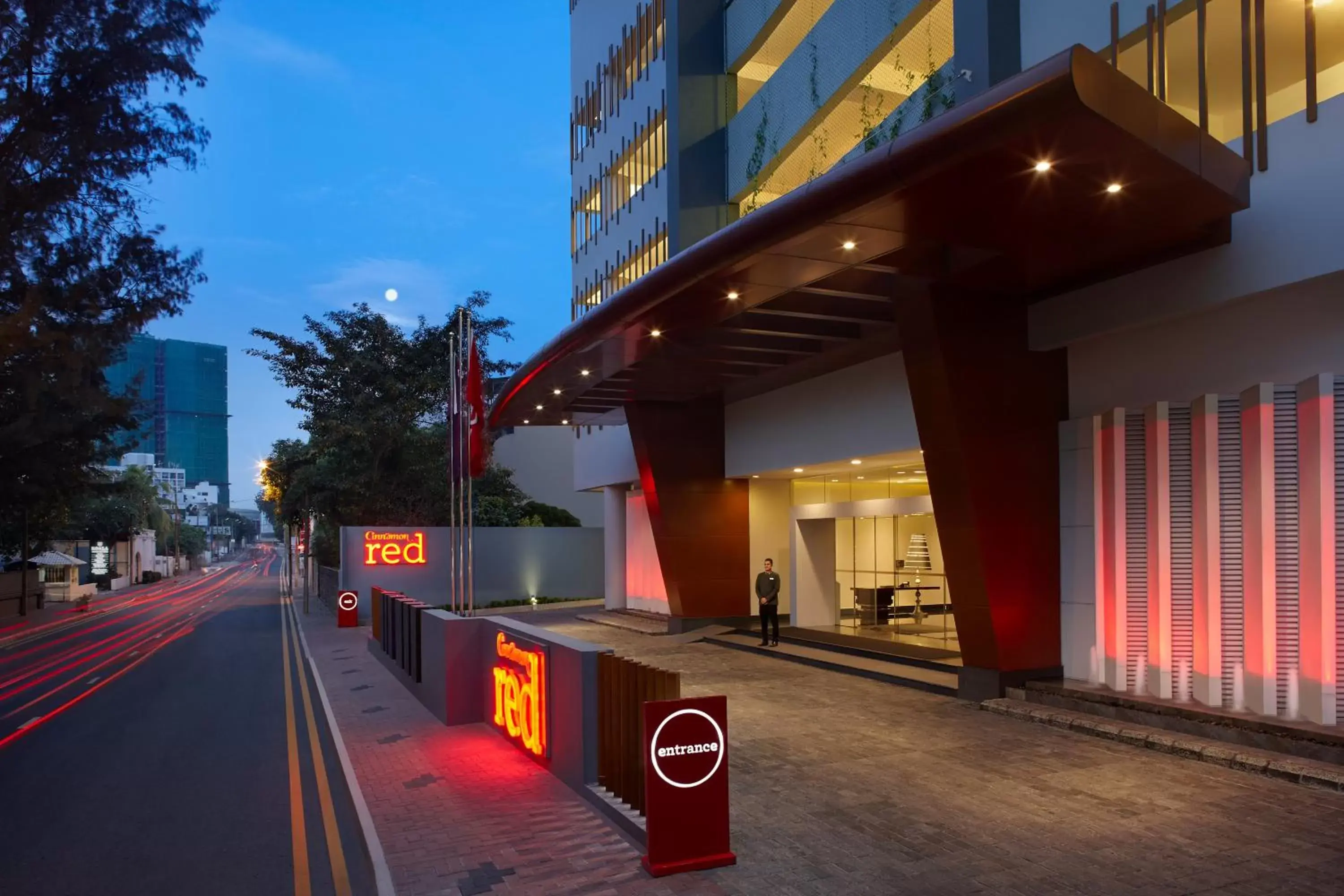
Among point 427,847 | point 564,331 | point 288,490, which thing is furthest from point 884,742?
point 288,490

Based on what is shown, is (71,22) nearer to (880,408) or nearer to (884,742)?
(880,408)

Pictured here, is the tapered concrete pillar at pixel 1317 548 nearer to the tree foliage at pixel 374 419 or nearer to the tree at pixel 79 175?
the tree at pixel 79 175

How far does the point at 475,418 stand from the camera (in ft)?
51.0

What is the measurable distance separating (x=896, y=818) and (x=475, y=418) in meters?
10.2

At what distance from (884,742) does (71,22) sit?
17941 millimetres

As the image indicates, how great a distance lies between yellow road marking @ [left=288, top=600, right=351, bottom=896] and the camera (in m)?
6.73

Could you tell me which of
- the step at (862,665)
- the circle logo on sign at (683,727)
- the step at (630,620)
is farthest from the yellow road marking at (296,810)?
the step at (630,620)

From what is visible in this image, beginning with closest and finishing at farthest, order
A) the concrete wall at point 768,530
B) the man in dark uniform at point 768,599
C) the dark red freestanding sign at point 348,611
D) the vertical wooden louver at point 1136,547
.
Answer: the vertical wooden louver at point 1136,547 < the man in dark uniform at point 768,599 < the concrete wall at point 768,530 < the dark red freestanding sign at point 348,611

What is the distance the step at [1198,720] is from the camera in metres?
8.84

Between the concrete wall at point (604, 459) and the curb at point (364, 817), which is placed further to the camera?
the concrete wall at point (604, 459)

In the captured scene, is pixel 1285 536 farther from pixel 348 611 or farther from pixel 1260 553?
pixel 348 611

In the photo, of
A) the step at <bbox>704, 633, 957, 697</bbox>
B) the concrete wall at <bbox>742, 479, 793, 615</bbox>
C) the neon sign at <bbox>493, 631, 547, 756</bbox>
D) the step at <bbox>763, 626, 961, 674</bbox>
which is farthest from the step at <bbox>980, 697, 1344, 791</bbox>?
the concrete wall at <bbox>742, 479, 793, 615</bbox>

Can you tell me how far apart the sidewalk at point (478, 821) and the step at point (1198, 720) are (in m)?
6.31

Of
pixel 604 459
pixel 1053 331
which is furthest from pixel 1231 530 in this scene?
pixel 604 459
